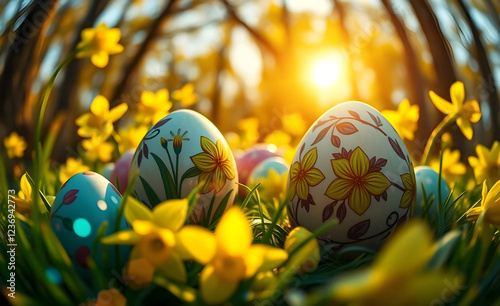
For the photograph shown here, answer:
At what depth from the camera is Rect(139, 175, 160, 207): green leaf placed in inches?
26.2

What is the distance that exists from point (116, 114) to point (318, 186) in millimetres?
417

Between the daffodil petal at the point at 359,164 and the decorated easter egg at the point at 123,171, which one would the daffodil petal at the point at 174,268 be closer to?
the daffodil petal at the point at 359,164

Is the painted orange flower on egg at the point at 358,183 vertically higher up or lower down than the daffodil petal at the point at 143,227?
lower down

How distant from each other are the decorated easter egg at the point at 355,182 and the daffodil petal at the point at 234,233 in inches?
10.6

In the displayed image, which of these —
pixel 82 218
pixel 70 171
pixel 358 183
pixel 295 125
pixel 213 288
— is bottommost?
pixel 295 125

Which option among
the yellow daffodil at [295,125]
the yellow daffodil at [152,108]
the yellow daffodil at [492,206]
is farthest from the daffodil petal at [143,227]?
the yellow daffodil at [295,125]

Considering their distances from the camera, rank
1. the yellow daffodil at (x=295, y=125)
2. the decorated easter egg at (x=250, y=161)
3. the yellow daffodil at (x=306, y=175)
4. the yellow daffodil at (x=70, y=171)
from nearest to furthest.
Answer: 1. the yellow daffodil at (x=306, y=175)
2. the yellow daffodil at (x=70, y=171)
3. the decorated easter egg at (x=250, y=161)
4. the yellow daffodil at (x=295, y=125)

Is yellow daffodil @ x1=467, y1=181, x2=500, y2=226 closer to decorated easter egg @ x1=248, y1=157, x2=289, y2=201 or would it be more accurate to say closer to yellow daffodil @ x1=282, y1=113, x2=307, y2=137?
decorated easter egg @ x1=248, y1=157, x2=289, y2=201

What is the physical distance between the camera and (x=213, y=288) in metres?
0.36

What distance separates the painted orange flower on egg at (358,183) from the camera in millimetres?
603

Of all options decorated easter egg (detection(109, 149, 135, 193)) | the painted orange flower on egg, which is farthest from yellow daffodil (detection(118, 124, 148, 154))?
the painted orange flower on egg

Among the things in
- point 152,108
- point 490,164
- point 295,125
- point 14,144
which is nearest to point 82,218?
point 152,108

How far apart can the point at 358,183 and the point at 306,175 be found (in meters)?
0.09

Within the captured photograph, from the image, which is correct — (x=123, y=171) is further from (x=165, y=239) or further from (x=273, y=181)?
(x=165, y=239)
